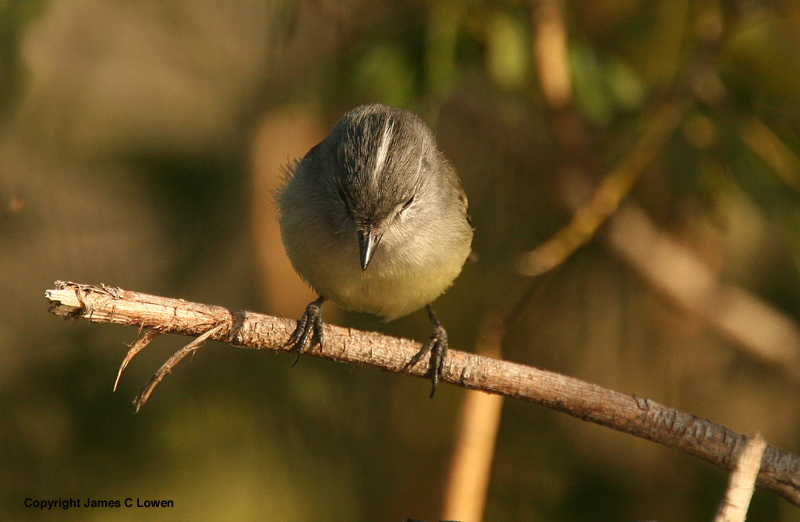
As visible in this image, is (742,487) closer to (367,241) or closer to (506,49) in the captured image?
(367,241)

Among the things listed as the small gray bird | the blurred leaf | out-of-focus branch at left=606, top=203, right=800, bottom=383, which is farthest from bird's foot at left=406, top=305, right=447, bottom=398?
out-of-focus branch at left=606, top=203, right=800, bottom=383

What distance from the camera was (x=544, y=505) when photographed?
4.10 meters

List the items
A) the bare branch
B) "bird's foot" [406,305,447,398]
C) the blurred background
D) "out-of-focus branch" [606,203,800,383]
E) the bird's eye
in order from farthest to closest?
1. "out-of-focus branch" [606,203,800,383]
2. the blurred background
3. the bird's eye
4. "bird's foot" [406,305,447,398]
5. the bare branch

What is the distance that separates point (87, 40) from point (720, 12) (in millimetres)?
3769

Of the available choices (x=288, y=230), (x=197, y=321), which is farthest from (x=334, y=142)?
Answer: (x=197, y=321)

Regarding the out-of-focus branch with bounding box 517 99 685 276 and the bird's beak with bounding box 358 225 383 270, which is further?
the out-of-focus branch with bounding box 517 99 685 276

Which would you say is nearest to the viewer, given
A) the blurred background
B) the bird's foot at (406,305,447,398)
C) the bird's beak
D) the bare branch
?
the bare branch

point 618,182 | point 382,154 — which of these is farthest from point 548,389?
point 618,182

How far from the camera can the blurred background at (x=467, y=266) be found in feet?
11.8

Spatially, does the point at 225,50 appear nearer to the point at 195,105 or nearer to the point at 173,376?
the point at 195,105

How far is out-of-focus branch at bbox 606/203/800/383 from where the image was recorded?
3902 millimetres

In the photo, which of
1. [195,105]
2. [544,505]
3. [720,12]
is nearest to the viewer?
[720,12]

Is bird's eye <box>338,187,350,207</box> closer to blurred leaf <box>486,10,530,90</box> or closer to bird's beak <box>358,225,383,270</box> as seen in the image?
bird's beak <box>358,225,383,270</box>

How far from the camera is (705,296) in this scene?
156 inches
